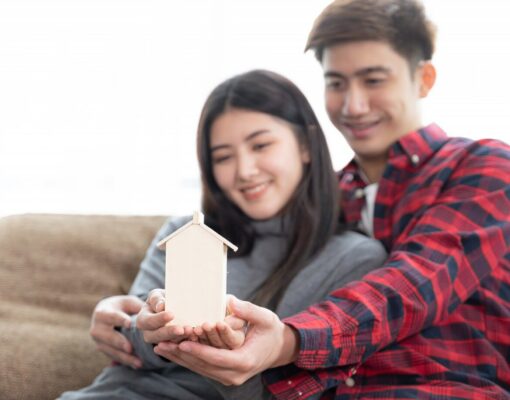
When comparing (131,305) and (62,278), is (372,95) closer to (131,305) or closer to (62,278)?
(131,305)

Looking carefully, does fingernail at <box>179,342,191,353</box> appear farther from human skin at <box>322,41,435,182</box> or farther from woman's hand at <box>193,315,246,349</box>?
human skin at <box>322,41,435,182</box>

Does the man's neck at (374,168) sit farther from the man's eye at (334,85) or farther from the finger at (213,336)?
the finger at (213,336)

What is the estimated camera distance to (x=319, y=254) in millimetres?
1392

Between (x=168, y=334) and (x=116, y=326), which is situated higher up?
(x=168, y=334)

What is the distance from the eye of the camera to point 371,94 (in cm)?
158

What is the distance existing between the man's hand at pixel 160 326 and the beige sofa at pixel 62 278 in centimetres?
75

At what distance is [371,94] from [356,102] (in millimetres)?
51

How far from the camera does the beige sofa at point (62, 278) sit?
64.9 inches

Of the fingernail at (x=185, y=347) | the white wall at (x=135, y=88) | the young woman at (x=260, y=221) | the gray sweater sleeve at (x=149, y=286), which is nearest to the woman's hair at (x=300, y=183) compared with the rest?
the young woman at (x=260, y=221)

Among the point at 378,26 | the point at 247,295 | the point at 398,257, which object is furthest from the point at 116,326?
the point at 378,26

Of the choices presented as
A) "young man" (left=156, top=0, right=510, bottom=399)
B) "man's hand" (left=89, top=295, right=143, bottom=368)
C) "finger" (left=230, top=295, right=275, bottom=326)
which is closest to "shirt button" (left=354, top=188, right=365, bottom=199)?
"young man" (left=156, top=0, right=510, bottom=399)

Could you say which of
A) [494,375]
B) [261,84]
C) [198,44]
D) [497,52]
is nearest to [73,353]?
[261,84]

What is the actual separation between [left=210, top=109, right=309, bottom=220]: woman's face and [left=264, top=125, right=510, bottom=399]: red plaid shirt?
27 centimetres

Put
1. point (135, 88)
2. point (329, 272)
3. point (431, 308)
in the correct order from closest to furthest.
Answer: point (431, 308)
point (329, 272)
point (135, 88)
